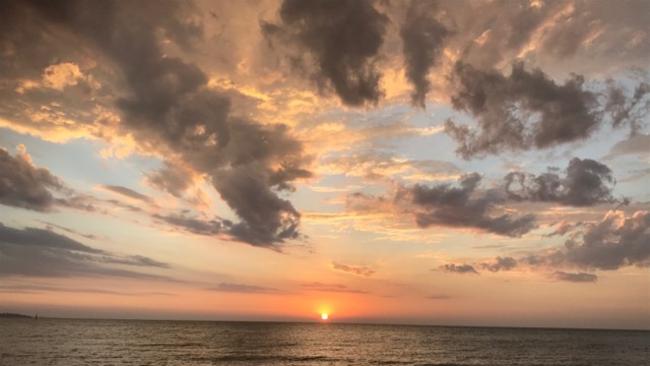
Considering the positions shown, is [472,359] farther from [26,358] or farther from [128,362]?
[26,358]

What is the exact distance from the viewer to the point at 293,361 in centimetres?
7356

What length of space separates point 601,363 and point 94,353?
91.2 meters

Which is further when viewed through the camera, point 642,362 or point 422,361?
point 642,362

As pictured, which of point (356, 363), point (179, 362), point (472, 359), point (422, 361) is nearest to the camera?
point (179, 362)

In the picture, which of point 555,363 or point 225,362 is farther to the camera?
point 555,363

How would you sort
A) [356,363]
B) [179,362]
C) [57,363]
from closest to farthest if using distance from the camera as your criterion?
[57,363] → [179,362] → [356,363]

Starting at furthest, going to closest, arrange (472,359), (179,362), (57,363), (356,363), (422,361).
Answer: (472,359) < (422,361) < (356,363) < (179,362) < (57,363)

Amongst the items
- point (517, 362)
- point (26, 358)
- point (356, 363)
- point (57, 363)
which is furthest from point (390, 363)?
point (26, 358)

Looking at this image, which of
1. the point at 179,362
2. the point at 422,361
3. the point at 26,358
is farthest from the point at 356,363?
the point at 26,358

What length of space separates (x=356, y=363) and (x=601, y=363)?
47187 mm

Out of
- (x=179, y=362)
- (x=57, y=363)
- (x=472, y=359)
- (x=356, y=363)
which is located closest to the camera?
(x=57, y=363)

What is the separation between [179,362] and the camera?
219 feet

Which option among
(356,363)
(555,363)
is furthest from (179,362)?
(555,363)

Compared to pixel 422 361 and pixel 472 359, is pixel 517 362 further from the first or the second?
pixel 422 361
